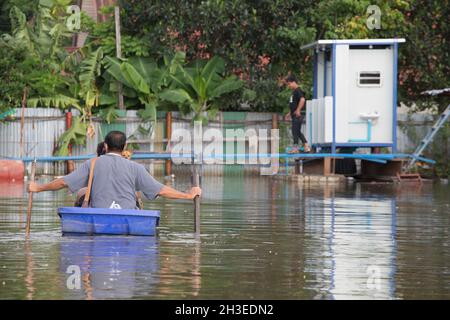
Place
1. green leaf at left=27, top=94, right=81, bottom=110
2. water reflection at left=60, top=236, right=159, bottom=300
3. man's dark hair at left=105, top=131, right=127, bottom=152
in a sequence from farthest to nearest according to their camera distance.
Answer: green leaf at left=27, top=94, right=81, bottom=110
man's dark hair at left=105, top=131, right=127, bottom=152
water reflection at left=60, top=236, right=159, bottom=300

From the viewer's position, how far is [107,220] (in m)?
15.5

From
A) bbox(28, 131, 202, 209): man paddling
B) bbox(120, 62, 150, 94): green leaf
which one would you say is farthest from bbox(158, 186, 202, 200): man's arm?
bbox(120, 62, 150, 94): green leaf

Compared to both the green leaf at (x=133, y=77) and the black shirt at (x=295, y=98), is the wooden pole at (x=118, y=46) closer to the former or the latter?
the green leaf at (x=133, y=77)

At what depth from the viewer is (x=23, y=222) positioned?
18781 mm

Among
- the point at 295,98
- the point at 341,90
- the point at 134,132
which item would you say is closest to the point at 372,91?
the point at 341,90

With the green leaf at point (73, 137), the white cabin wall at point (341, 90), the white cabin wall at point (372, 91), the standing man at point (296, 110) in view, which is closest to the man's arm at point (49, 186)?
the white cabin wall at point (341, 90)

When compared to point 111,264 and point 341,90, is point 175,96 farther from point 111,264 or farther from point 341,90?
point 111,264

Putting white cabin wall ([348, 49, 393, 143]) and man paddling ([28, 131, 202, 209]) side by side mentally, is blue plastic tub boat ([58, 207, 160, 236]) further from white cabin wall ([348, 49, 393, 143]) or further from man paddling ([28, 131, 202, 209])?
white cabin wall ([348, 49, 393, 143])

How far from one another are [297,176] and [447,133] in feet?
19.0

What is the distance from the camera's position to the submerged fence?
36.8 meters

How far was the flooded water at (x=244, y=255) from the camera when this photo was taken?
11555 mm

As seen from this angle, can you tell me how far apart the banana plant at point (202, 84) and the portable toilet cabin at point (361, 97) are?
14.6 ft

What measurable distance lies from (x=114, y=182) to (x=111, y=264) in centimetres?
240
